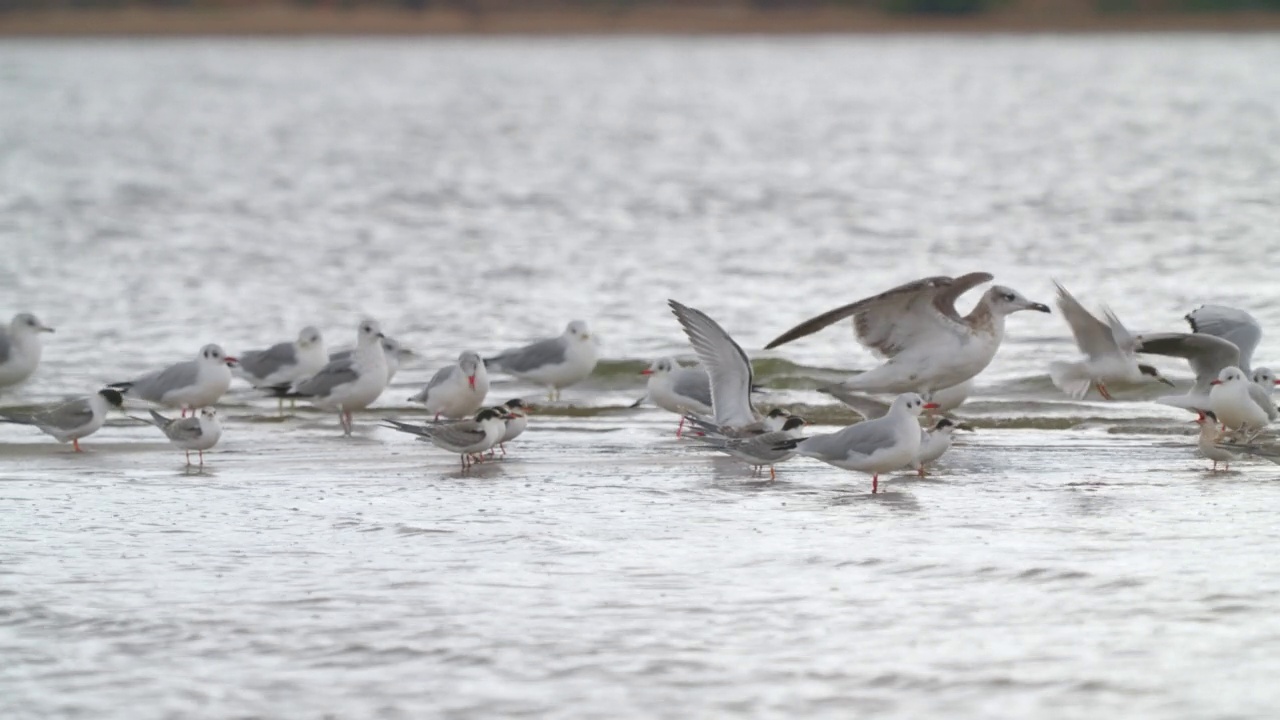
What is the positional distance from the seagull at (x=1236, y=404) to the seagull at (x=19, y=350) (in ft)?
27.0

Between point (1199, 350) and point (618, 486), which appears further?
point (1199, 350)

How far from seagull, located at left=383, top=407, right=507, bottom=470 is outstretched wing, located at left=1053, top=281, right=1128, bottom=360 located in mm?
3608

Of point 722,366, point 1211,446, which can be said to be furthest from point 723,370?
point 1211,446

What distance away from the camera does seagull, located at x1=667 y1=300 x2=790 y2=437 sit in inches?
440

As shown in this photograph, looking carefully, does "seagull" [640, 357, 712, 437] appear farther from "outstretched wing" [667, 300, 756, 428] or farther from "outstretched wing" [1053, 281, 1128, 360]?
"outstretched wing" [1053, 281, 1128, 360]

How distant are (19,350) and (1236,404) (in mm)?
8451

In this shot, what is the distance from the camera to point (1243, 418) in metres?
10.8

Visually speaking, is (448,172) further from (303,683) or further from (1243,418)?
(303,683)

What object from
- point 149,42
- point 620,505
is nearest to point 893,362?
point 620,505

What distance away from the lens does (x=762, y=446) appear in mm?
10367

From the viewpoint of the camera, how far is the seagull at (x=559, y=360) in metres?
13.4

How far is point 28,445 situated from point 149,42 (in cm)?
8132

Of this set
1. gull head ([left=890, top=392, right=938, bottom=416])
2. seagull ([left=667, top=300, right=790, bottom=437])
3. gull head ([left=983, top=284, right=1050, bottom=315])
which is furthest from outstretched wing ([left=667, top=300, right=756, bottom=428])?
gull head ([left=983, top=284, right=1050, bottom=315])

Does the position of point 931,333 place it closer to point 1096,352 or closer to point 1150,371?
point 1096,352
